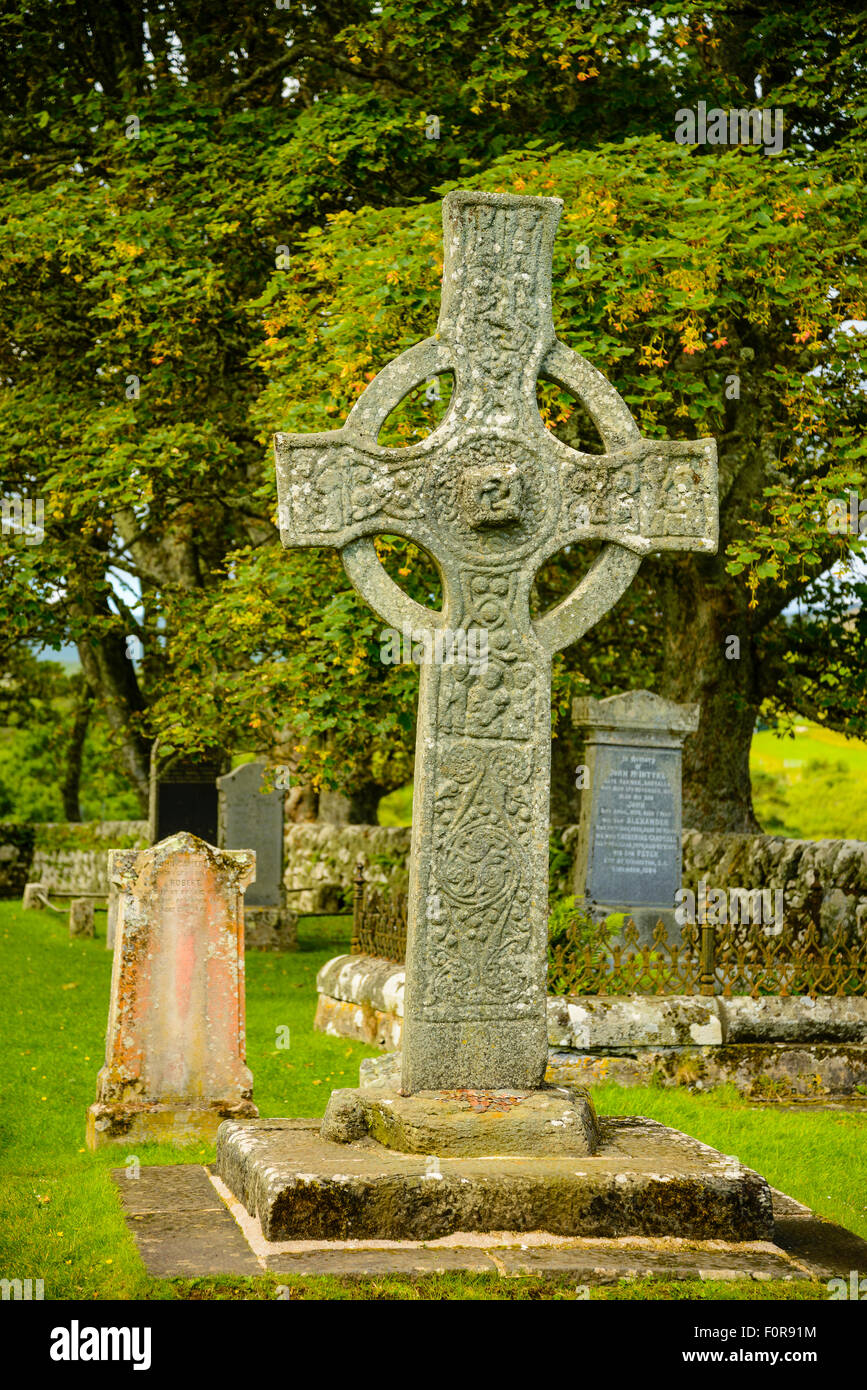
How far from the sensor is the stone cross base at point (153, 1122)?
790 centimetres

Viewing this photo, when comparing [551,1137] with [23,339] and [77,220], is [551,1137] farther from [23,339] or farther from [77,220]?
[23,339]

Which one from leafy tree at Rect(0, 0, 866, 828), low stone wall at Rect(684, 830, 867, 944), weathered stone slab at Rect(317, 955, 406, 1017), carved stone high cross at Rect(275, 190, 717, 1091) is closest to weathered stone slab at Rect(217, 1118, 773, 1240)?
carved stone high cross at Rect(275, 190, 717, 1091)

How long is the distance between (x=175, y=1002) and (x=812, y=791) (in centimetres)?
2790

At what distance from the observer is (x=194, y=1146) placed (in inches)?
312

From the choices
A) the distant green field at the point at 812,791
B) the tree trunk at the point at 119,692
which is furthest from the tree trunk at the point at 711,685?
the distant green field at the point at 812,791

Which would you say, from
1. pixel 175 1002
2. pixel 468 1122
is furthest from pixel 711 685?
pixel 468 1122

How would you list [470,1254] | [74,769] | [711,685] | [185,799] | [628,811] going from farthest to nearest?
1. [74,769]
2. [185,799]
3. [711,685]
4. [628,811]
5. [470,1254]

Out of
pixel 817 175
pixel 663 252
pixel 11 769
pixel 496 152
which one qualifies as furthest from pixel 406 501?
pixel 11 769

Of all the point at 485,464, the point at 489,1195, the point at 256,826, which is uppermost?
the point at 485,464

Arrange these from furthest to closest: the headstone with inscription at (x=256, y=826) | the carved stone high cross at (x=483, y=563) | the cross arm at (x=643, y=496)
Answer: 1. the headstone with inscription at (x=256, y=826)
2. the cross arm at (x=643, y=496)
3. the carved stone high cross at (x=483, y=563)

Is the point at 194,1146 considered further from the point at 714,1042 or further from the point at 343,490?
the point at 714,1042

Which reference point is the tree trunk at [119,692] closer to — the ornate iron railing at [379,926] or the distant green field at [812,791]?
the distant green field at [812,791]

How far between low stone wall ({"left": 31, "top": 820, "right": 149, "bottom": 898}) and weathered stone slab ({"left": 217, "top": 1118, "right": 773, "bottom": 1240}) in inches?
783

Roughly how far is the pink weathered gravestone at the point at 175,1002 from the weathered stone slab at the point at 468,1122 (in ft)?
7.38
